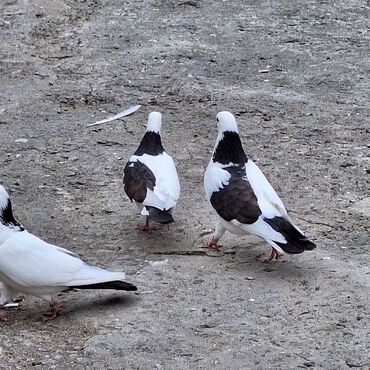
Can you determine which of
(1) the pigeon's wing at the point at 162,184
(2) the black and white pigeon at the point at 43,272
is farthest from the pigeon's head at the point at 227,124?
(2) the black and white pigeon at the point at 43,272

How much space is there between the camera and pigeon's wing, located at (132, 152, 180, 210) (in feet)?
20.5

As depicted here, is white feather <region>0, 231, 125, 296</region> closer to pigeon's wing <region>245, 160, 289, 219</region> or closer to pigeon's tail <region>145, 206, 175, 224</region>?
pigeon's tail <region>145, 206, 175, 224</region>

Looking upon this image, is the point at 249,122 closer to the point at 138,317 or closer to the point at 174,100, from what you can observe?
the point at 174,100

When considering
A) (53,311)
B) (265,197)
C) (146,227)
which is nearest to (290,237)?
(265,197)

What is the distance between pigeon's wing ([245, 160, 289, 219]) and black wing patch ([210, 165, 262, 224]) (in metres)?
0.03

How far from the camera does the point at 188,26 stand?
10.8 m

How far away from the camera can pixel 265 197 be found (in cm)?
614

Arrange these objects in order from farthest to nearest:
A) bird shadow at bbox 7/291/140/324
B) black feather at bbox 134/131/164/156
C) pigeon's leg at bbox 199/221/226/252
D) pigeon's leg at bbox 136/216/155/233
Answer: black feather at bbox 134/131/164/156, pigeon's leg at bbox 136/216/155/233, pigeon's leg at bbox 199/221/226/252, bird shadow at bbox 7/291/140/324

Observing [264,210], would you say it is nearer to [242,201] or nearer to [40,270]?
[242,201]

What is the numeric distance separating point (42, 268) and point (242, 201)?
4.36ft

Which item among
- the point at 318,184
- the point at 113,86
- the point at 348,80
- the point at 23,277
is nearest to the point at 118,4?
the point at 113,86

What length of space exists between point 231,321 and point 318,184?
7.18 feet

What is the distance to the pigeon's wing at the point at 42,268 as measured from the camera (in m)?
5.38

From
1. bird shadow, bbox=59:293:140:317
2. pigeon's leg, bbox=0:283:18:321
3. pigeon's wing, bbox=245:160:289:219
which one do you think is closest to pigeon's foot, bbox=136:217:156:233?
pigeon's wing, bbox=245:160:289:219
